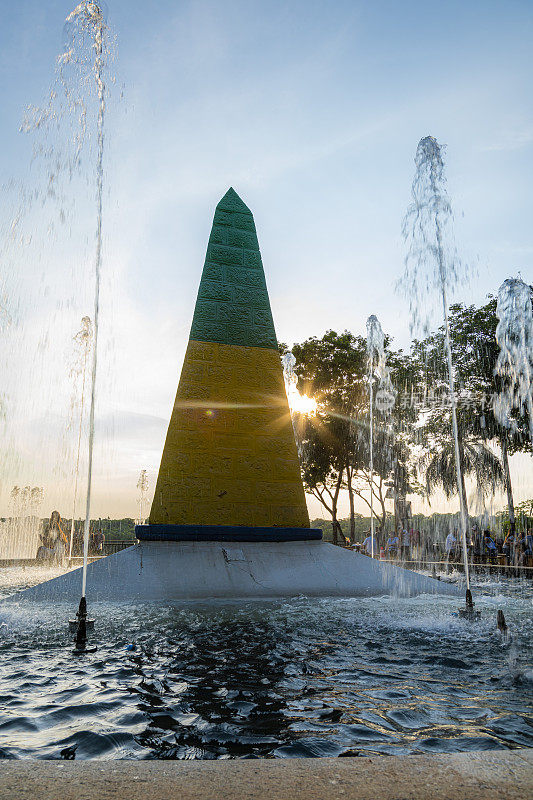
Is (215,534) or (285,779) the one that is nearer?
→ (285,779)

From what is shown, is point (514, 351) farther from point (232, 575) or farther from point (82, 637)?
point (82, 637)

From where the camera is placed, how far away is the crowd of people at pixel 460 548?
1389 cm

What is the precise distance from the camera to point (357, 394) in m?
21.1

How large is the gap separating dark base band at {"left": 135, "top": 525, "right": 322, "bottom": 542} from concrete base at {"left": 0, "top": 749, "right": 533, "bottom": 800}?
6.59m

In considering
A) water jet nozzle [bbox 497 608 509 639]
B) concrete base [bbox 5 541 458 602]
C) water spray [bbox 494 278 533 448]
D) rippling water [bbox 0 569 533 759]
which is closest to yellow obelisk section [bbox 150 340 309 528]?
concrete base [bbox 5 541 458 602]

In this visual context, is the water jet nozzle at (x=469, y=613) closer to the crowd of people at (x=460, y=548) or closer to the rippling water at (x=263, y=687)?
the rippling water at (x=263, y=687)

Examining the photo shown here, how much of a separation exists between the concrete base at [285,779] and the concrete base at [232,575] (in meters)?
5.45

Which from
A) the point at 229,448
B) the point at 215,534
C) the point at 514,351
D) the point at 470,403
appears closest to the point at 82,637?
the point at 215,534

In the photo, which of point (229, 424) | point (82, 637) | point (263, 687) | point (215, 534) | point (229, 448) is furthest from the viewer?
point (229, 424)

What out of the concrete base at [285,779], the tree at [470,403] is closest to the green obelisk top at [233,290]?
the concrete base at [285,779]

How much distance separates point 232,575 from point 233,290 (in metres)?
4.83

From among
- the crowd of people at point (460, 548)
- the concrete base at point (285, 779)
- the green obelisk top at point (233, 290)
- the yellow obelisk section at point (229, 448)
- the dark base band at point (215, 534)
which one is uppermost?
the green obelisk top at point (233, 290)

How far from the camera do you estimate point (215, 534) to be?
8.49 m

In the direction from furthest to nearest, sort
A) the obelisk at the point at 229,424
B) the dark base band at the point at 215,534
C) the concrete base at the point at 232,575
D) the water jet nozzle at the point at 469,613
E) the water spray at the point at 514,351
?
the water spray at the point at 514,351, the obelisk at the point at 229,424, the dark base band at the point at 215,534, the concrete base at the point at 232,575, the water jet nozzle at the point at 469,613
